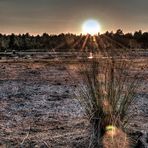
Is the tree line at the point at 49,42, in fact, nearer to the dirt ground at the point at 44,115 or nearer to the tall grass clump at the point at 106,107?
the dirt ground at the point at 44,115

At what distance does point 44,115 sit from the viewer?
991 cm

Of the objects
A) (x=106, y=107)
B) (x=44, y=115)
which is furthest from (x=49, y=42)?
(x=106, y=107)

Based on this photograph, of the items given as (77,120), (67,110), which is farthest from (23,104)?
(77,120)

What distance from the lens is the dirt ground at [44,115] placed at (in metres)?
7.72

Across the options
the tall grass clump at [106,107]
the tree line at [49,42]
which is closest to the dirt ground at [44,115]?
the tall grass clump at [106,107]

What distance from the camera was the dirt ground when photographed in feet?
Result: 25.3

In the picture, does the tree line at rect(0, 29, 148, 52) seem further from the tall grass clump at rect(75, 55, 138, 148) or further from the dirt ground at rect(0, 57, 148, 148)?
the tall grass clump at rect(75, 55, 138, 148)

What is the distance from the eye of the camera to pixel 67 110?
34.4 ft

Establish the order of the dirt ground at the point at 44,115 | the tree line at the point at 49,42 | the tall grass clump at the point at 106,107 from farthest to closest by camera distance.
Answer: the tree line at the point at 49,42 → the dirt ground at the point at 44,115 → the tall grass clump at the point at 106,107

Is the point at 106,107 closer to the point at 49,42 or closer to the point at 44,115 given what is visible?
the point at 44,115

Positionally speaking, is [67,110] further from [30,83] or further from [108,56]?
[30,83]

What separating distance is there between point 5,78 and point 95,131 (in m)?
9.70

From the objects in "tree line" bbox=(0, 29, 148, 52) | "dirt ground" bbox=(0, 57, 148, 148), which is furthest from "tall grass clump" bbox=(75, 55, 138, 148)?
"tree line" bbox=(0, 29, 148, 52)

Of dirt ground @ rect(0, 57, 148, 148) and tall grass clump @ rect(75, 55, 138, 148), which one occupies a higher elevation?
tall grass clump @ rect(75, 55, 138, 148)
